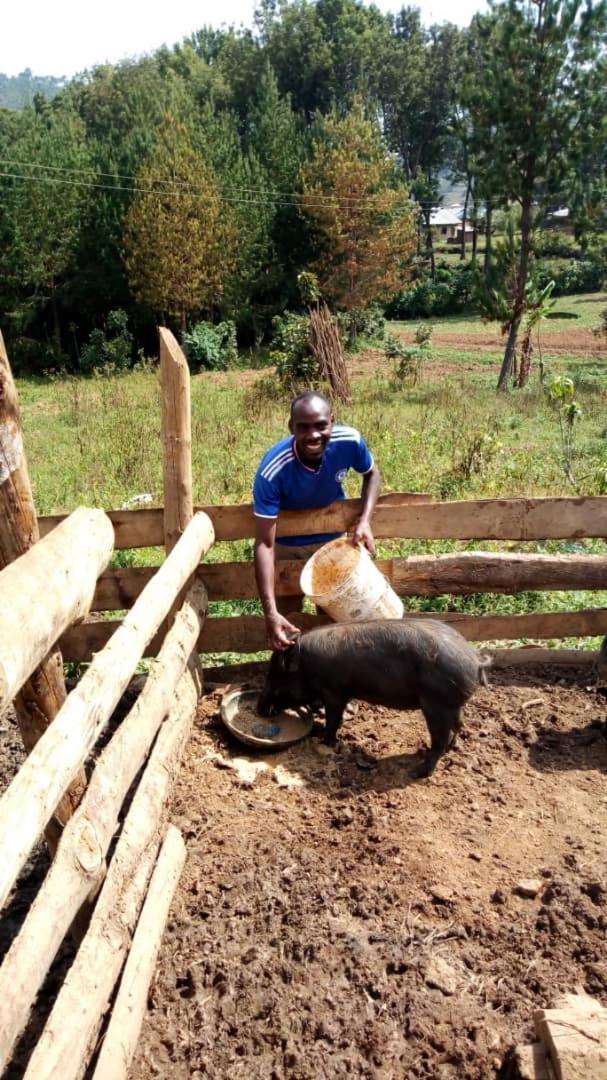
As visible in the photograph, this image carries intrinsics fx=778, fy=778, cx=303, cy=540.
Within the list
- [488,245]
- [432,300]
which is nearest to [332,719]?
[488,245]

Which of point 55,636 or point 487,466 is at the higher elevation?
point 55,636

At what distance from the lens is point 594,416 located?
16.3 meters

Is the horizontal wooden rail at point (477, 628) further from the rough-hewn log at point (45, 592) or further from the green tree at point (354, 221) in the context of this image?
the green tree at point (354, 221)

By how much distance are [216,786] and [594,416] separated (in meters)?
14.4

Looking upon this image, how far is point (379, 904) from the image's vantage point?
129 inches

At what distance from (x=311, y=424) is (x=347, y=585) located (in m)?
0.91

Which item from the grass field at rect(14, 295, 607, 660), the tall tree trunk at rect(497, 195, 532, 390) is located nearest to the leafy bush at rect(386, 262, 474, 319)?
the grass field at rect(14, 295, 607, 660)

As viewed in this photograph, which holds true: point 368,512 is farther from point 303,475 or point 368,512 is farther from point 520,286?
point 520,286

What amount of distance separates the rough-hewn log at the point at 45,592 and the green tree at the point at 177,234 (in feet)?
79.8

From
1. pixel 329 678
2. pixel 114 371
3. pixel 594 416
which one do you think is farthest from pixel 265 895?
pixel 114 371

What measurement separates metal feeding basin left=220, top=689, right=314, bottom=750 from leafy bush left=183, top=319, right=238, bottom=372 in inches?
874

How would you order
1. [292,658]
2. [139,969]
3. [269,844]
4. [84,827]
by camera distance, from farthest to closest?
[292,658], [269,844], [139,969], [84,827]

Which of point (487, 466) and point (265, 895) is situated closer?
point (265, 895)

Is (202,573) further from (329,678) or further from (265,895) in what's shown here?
(265,895)
